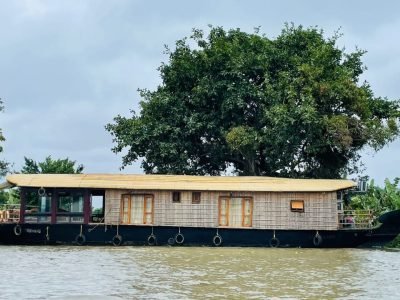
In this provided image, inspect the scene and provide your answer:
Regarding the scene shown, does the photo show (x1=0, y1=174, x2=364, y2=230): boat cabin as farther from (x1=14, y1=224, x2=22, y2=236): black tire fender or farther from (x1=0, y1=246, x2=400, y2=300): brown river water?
(x1=0, y1=246, x2=400, y2=300): brown river water

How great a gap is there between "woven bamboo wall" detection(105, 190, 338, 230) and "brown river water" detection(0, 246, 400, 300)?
7.23ft

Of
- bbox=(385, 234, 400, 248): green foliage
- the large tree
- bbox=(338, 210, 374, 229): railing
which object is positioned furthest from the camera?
the large tree

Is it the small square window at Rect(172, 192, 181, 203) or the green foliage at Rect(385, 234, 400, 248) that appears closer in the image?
the small square window at Rect(172, 192, 181, 203)

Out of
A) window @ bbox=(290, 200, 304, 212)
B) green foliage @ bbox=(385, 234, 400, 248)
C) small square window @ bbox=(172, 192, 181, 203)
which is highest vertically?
small square window @ bbox=(172, 192, 181, 203)

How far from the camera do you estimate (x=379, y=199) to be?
30.8 meters

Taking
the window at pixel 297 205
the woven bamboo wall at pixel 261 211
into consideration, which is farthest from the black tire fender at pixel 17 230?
the window at pixel 297 205

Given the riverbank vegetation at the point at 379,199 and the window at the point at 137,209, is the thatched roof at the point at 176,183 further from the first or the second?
the riverbank vegetation at the point at 379,199

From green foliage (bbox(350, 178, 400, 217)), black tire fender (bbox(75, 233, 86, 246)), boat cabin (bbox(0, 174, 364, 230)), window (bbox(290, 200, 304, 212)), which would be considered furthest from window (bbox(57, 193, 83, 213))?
green foliage (bbox(350, 178, 400, 217))

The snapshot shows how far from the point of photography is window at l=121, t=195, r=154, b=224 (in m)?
27.0

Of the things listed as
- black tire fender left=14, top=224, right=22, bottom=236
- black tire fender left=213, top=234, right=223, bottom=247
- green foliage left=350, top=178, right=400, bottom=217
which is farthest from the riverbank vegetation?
black tire fender left=14, top=224, right=22, bottom=236

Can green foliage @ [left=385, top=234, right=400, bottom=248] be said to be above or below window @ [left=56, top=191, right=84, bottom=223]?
below

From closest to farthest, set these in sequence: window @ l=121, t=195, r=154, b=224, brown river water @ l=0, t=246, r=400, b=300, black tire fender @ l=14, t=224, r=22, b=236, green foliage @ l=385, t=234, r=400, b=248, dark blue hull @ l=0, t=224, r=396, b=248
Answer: brown river water @ l=0, t=246, r=400, b=300 < black tire fender @ l=14, t=224, r=22, b=236 < dark blue hull @ l=0, t=224, r=396, b=248 < window @ l=121, t=195, r=154, b=224 < green foliage @ l=385, t=234, r=400, b=248

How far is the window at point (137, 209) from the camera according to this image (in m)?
27.0

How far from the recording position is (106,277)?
15445mm
